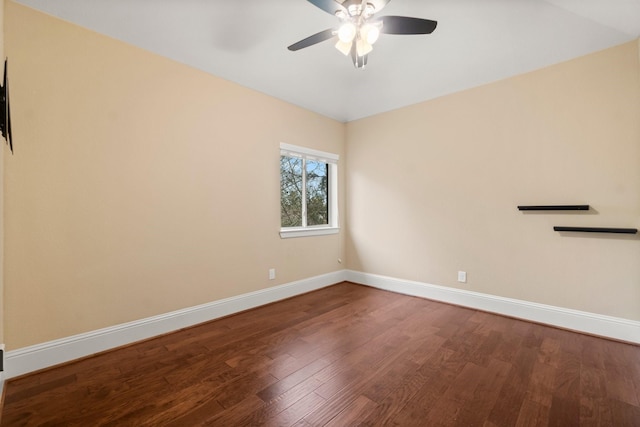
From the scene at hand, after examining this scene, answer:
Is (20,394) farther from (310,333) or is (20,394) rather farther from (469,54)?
(469,54)

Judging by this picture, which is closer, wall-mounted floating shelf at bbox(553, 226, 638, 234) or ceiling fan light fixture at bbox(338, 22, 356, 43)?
ceiling fan light fixture at bbox(338, 22, 356, 43)

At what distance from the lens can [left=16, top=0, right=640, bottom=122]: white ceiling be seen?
1900 millimetres

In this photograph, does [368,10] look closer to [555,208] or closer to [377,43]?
[377,43]

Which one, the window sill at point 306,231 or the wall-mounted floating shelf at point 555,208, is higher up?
the wall-mounted floating shelf at point 555,208

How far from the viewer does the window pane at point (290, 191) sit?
362 centimetres

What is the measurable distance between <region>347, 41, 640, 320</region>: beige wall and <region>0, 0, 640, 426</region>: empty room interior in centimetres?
2

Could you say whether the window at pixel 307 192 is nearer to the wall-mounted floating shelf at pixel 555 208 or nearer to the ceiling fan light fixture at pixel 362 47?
the ceiling fan light fixture at pixel 362 47

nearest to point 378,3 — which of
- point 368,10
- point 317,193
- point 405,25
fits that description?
point 368,10

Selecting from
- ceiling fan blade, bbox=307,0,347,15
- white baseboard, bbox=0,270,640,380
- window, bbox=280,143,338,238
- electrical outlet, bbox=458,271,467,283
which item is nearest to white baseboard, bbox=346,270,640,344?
white baseboard, bbox=0,270,640,380

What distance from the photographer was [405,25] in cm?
171

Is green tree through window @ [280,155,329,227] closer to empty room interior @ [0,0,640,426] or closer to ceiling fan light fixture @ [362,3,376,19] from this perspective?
empty room interior @ [0,0,640,426]

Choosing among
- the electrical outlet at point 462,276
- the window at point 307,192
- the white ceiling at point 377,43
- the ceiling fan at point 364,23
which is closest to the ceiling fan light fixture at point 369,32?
the ceiling fan at point 364,23

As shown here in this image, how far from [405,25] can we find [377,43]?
677mm

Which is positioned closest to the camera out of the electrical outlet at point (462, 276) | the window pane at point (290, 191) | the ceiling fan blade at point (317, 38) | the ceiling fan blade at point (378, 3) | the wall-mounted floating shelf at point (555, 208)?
the ceiling fan blade at point (378, 3)
